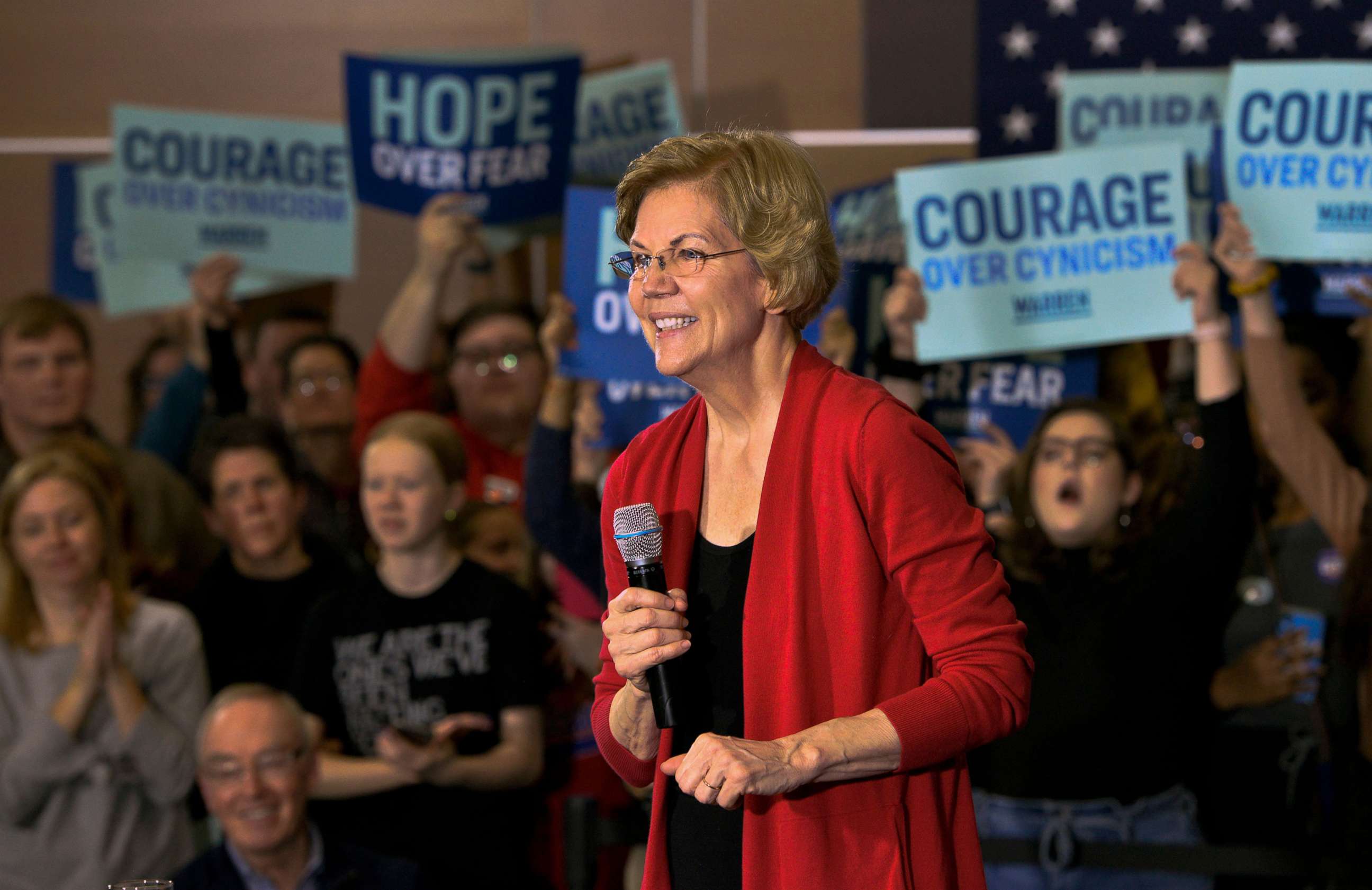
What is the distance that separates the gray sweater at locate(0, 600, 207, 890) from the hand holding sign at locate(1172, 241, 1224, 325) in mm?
2765

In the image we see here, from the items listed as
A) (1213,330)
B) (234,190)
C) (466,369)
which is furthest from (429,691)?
(234,190)

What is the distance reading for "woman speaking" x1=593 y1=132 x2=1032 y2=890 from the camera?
1586 mm

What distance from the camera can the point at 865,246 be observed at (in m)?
4.91

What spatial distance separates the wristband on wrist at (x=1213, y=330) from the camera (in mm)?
3711

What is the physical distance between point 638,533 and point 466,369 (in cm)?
306

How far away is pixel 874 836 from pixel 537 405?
311cm

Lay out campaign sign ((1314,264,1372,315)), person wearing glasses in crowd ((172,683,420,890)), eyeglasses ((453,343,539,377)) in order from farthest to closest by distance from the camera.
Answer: eyeglasses ((453,343,539,377)) → campaign sign ((1314,264,1372,315)) → person wearing glasses in crowd ((172,683,420,890))

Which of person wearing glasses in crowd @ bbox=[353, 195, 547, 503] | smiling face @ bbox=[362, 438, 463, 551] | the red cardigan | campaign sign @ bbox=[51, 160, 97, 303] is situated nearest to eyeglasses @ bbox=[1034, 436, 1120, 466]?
smiling face @ bbox=[362, 438, 463, 551]

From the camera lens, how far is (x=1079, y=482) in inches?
138

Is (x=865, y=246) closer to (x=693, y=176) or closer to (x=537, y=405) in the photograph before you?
(x=537, y=405)

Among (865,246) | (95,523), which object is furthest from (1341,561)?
(95,523)

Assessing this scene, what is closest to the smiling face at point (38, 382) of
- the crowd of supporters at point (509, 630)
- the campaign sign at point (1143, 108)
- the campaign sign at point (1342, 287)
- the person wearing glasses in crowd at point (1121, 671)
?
the crowd of supporters at point (509, 630)

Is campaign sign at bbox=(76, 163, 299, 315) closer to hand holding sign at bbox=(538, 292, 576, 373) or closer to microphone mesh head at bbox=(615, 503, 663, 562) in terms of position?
hand holding sign at bbox=(538, 292, 576, 373)

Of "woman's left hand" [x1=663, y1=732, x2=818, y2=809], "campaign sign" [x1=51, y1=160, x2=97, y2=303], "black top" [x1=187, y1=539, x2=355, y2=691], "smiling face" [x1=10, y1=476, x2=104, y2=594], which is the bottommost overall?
"black top" [x1=187, y1=539, x2=355, y2=691]
